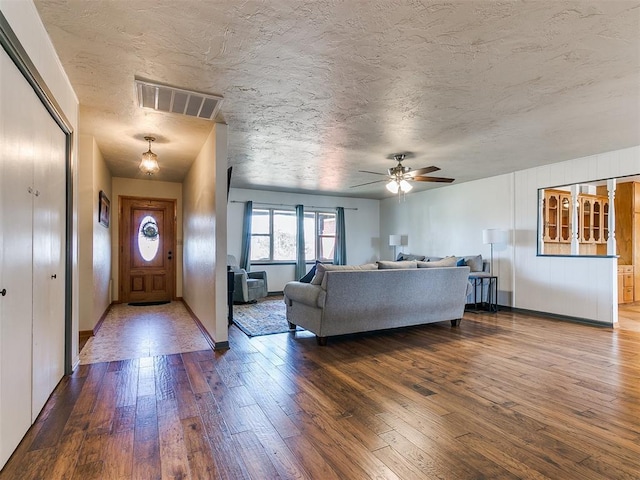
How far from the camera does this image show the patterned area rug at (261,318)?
4559mm

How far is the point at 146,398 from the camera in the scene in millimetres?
2486

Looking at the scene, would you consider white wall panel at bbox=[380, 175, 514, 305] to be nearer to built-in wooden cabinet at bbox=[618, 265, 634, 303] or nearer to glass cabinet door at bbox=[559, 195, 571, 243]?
glass cabinet door at bbox=[559, 195, 571, 243]

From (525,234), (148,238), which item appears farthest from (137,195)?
(525,234)

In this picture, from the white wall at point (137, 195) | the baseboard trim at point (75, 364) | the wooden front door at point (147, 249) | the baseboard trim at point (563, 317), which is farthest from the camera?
the wooden front door at point (147, 249)

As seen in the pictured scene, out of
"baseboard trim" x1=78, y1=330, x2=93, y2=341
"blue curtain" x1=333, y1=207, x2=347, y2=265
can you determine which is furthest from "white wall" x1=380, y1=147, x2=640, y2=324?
"baseboard trim" x1=78, y1=330, x2=93, y2=341

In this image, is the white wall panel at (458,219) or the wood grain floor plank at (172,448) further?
the white wall panel at (458,219)

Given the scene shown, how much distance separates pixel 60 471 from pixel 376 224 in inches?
333

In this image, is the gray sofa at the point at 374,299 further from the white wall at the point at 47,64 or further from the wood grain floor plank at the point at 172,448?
the white wall at the point at 47,64

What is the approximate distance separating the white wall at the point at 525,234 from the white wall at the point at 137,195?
535 cm

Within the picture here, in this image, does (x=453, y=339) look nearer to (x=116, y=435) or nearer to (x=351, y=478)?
(x=351, y=478)

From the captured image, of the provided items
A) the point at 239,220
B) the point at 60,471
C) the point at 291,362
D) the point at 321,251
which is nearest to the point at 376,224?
the point at 321,251

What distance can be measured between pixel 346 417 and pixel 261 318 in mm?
3268

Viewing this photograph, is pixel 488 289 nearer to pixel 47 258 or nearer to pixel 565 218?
pixel 565 218

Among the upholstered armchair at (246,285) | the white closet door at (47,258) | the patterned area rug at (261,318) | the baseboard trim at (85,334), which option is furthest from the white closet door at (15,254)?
the upholstered armchair at (246,285)
